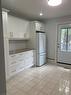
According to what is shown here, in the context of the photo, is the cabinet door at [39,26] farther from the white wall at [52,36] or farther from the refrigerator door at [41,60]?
the refrigerator door at [41,60]

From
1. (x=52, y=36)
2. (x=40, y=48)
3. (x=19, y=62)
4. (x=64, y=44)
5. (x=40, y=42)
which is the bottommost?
(x=19, y=62)

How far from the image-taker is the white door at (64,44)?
14.3 feet

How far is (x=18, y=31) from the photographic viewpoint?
13.2 feet

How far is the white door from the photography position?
4344 millimetres

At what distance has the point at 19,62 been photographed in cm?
339

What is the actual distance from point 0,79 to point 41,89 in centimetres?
189

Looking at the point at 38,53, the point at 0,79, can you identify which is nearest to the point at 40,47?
the point at 38,53

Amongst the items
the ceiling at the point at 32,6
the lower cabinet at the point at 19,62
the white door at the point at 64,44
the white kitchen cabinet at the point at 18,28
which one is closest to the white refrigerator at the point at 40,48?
the lower cabinet at the point at 19,62

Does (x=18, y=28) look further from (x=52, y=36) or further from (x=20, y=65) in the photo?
(x=52, y=36)

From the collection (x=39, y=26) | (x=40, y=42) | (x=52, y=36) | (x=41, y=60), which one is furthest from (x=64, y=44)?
(x=39, y=26)

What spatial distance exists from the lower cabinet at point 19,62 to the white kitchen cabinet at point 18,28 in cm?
83

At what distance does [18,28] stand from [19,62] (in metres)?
1.59

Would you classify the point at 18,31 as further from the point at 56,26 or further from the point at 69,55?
the point at 69,55

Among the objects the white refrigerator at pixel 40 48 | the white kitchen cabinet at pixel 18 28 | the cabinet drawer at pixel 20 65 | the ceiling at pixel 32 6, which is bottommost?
the cabinet drawer at pixel 20 65
